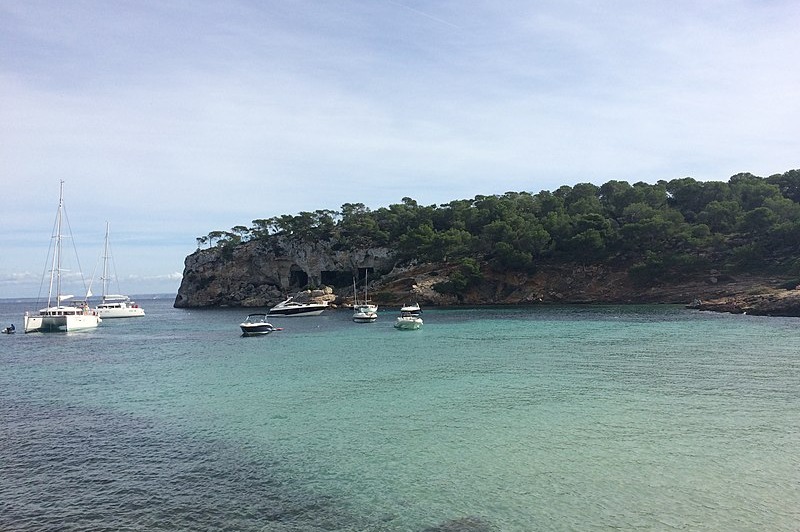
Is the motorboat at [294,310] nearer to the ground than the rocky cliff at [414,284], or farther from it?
nearer to the ground

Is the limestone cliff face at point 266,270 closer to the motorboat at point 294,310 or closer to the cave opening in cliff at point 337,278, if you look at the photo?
the cave opening in cliff at point 337,278

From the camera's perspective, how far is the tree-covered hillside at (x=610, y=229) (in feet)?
251

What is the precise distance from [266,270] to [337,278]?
595 inches

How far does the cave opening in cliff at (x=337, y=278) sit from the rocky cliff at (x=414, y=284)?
0.21m

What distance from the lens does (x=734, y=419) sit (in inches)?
707

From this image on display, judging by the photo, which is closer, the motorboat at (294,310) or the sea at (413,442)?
the sea at (413,442)

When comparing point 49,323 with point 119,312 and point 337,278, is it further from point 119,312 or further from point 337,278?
point 337,278

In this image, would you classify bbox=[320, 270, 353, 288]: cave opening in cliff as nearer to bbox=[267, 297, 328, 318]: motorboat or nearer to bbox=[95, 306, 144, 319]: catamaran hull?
bbox=[267, 297, 328, 318]: motorboat

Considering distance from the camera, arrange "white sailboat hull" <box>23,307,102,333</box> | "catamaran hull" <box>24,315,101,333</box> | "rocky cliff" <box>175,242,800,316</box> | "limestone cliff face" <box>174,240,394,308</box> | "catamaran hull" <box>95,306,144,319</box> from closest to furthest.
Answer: "catamaran hull" <box>24,315,101,333</box> → "white sailboat hull" <box>23,307,102,333</box> → "rocky cliff" <box>175,242,800,316</box> → "catamaran hull" <box>95,306,144,319</box> → "limestone cliff face" <box>174,240,394,308</box>

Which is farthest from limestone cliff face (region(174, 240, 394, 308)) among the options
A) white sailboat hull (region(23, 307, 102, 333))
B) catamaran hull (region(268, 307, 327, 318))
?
white sailboat hull (region(23, 307, 102, 333))

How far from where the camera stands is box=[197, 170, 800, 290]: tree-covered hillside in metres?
76.5

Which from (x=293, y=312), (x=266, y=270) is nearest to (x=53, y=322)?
(x=293, y=312)

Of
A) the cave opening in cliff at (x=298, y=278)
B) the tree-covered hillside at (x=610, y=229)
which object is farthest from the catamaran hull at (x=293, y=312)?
the cave opening in cliff at (x=298, y=278)

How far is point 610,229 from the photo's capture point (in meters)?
85.9
